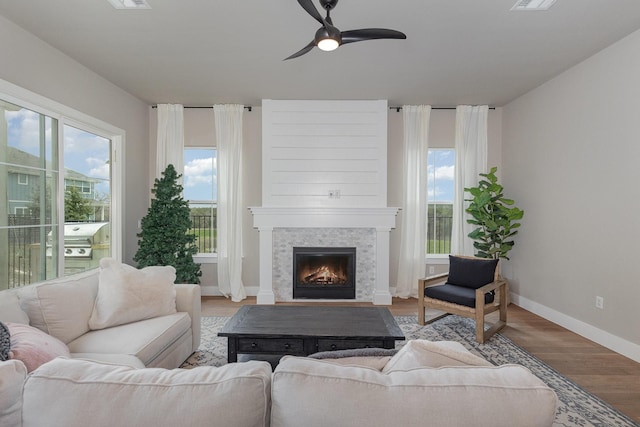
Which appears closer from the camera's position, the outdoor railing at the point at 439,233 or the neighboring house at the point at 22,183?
the neighboring house at the point at 22,183

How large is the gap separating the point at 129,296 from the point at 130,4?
227cm

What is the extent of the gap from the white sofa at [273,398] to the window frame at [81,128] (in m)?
3.16

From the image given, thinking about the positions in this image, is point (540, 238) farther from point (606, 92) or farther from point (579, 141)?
point (606, 92)

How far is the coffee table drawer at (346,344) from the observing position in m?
2.69

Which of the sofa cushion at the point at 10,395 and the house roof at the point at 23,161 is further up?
the house roof at the point at 23,161

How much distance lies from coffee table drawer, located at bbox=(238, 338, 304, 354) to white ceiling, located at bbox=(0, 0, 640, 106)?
262 cm

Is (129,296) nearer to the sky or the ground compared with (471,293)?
nearer to the sky

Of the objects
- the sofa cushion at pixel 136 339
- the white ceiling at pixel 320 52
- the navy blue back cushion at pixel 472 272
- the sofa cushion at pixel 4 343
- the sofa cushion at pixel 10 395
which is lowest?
the sofa cushion at pixel 136 339

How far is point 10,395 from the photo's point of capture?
910 mm

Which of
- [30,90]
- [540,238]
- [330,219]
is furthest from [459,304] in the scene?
[30,90]

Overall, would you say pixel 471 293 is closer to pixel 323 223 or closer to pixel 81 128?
pixel 323 223

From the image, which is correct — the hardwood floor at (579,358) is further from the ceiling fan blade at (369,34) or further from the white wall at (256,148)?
the ceiling fan blade at (369,34)

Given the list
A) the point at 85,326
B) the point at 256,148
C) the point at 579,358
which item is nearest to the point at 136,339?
the point at 85,326

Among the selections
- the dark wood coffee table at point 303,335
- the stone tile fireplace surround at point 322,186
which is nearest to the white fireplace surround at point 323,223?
the stone tile fireplace surround at point 322,186
